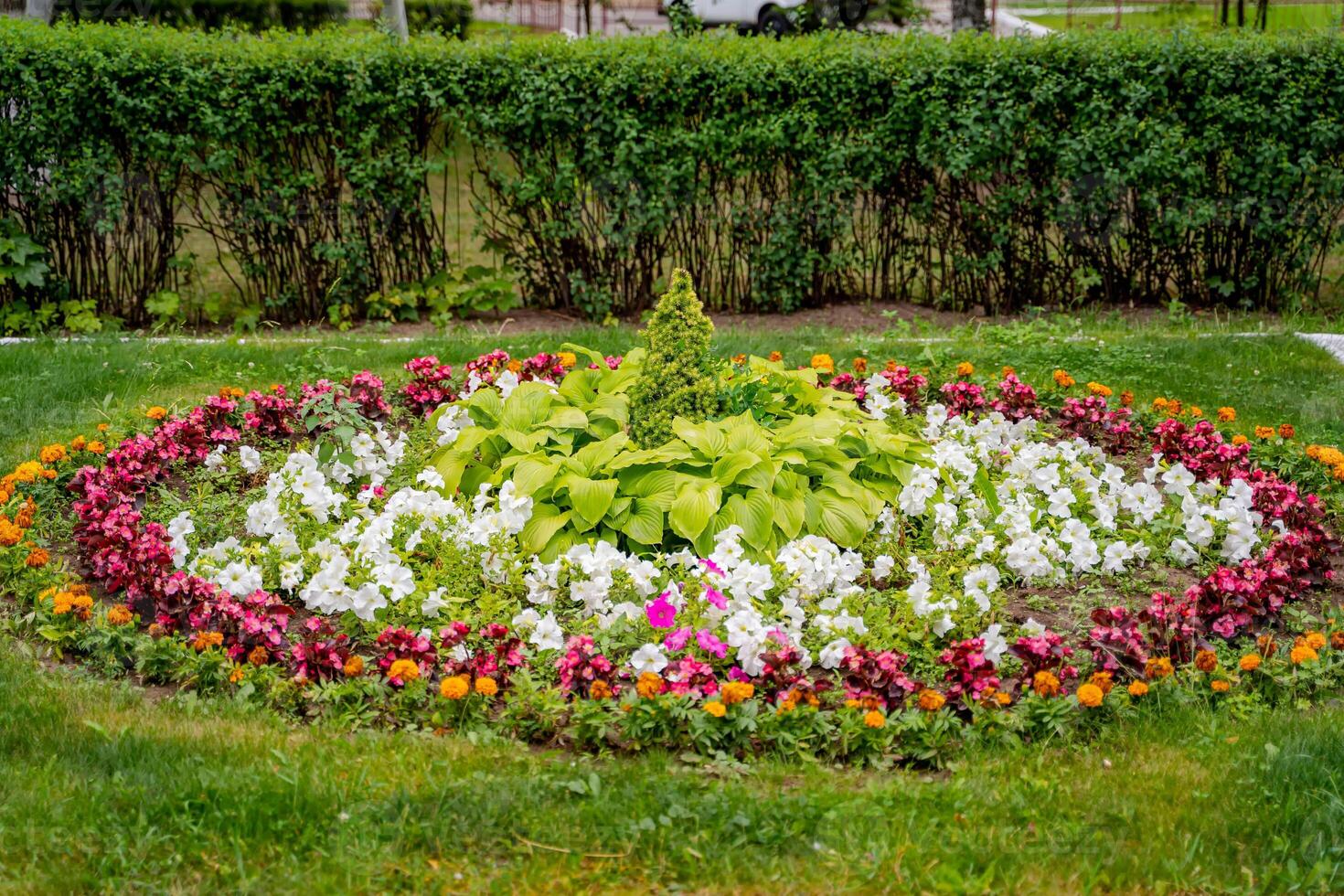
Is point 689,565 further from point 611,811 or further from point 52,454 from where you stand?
point 52,454

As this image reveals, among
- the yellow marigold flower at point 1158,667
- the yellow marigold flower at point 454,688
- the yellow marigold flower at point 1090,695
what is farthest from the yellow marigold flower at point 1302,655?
the yellow marigold flower at point 454,688

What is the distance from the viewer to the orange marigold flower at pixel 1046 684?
11.2ft

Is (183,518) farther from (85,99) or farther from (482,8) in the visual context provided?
(482,8)

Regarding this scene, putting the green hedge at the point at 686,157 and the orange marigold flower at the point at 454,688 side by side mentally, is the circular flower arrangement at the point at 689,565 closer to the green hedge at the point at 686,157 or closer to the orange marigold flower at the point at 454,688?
Result: the orange marigold flower at the point at 454,688

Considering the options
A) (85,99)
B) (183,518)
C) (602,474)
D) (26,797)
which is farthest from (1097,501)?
(85,99)

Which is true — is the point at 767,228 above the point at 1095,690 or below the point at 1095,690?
above

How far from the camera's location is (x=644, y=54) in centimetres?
758

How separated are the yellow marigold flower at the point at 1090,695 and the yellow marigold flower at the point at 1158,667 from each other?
0.24 m

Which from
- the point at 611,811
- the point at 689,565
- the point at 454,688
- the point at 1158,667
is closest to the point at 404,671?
the point at 454,688

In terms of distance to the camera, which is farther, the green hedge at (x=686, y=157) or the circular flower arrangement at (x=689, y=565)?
the green hedge at (x=686, y=157)

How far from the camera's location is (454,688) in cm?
335

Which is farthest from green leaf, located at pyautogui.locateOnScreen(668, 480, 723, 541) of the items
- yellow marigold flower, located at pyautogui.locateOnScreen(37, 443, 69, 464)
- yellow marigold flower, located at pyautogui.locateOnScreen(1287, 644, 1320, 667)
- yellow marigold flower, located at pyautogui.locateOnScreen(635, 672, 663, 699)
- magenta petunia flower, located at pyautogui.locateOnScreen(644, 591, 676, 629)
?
yellow marigold flower, located at pyautogui.locateOnScreen(37, 443, 69, 464)

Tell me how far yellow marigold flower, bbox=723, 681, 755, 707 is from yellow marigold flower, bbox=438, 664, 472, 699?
67 centimetres

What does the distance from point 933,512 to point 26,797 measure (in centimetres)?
291
